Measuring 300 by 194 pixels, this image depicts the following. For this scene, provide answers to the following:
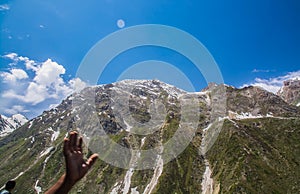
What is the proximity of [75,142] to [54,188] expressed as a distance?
672mm

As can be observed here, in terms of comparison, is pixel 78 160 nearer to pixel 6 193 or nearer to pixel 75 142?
pixel 75 142

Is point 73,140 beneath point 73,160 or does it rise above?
above

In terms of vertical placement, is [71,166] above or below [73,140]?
below

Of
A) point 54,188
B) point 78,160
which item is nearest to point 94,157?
point 78,160

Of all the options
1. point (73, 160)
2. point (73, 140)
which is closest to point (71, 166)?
point (73, 160)

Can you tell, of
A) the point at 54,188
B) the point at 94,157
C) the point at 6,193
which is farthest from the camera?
the point at 6,193

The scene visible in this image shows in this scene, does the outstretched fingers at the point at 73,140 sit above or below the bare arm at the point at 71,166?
above

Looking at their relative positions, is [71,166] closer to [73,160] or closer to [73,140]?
[73,160]

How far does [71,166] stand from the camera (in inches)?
190

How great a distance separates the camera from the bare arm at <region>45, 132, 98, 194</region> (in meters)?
4.72

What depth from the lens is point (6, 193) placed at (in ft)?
19.9

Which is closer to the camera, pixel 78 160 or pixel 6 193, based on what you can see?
pixel 78 160

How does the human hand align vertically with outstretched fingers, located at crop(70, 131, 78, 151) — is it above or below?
below

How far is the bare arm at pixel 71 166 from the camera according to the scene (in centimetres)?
472
